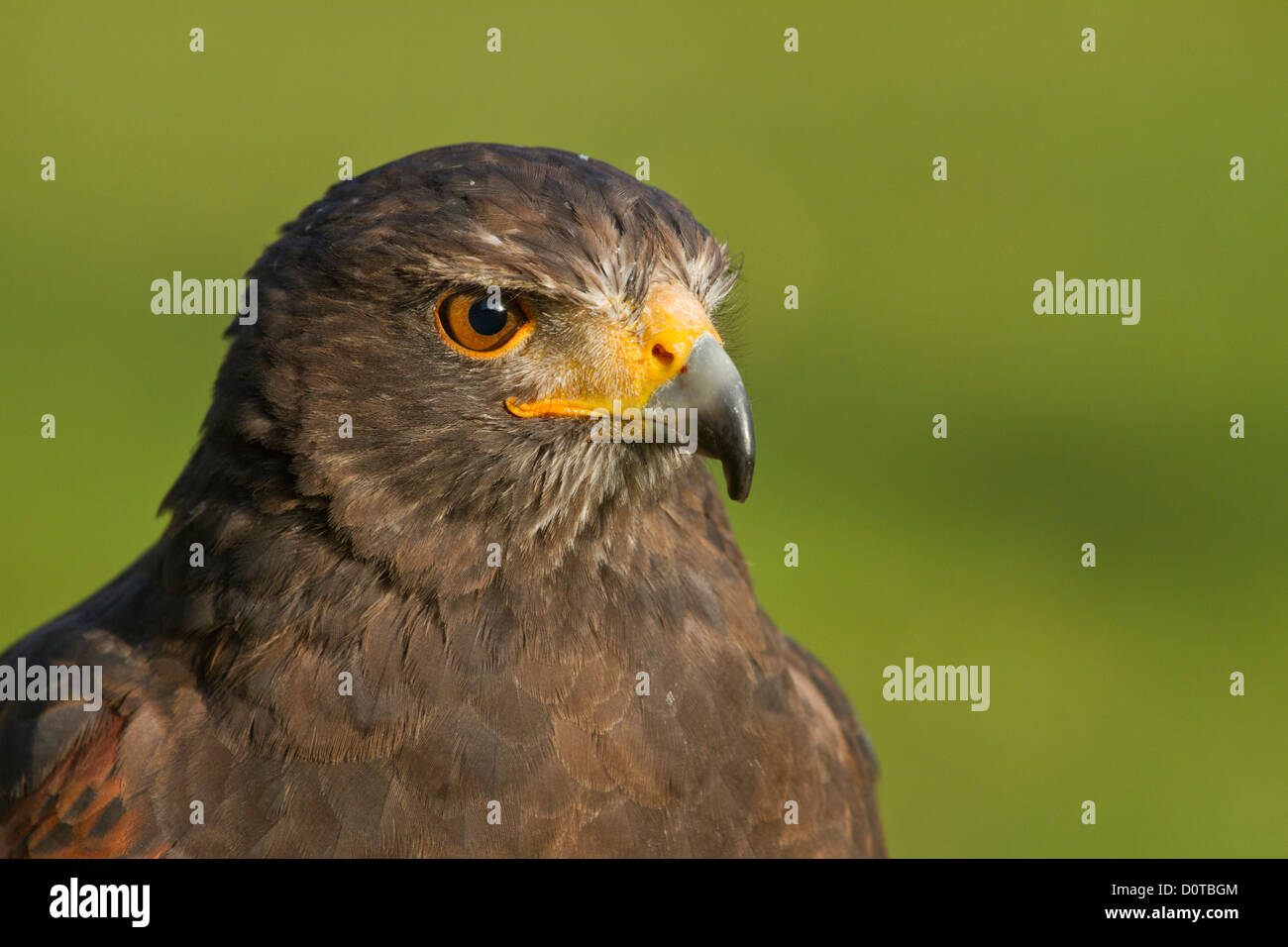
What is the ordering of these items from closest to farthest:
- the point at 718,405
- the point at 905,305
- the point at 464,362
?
the point at 718,405 → the point at 464,362 → the point at 905,305

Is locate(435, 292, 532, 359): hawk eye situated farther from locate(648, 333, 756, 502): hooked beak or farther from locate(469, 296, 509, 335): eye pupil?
locate(648, 333, 756, 502): hooked beak

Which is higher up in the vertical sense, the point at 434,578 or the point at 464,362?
the point at 464,362

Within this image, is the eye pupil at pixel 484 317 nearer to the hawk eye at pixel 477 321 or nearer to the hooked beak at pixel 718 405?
the hawk eye at pixel 477 321

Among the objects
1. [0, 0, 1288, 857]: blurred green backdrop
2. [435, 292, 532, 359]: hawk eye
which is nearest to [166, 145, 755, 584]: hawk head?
[435, 292, 532, 359]: hawk eye

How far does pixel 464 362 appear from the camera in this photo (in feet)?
13.1

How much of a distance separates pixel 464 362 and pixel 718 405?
64 cm

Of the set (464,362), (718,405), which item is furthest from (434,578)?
(718,405)

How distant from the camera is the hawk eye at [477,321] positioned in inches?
157

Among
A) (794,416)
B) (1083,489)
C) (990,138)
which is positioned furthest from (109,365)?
(990,138)

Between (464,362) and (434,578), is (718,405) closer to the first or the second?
(464,362)

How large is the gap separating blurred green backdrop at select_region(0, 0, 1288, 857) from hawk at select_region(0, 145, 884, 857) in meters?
3.61

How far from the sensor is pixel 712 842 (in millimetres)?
4059

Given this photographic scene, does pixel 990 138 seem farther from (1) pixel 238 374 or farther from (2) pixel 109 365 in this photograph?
(1) pixel 238 374

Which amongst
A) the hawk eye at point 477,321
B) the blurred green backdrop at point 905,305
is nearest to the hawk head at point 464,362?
the hawk eye at point 477,321
